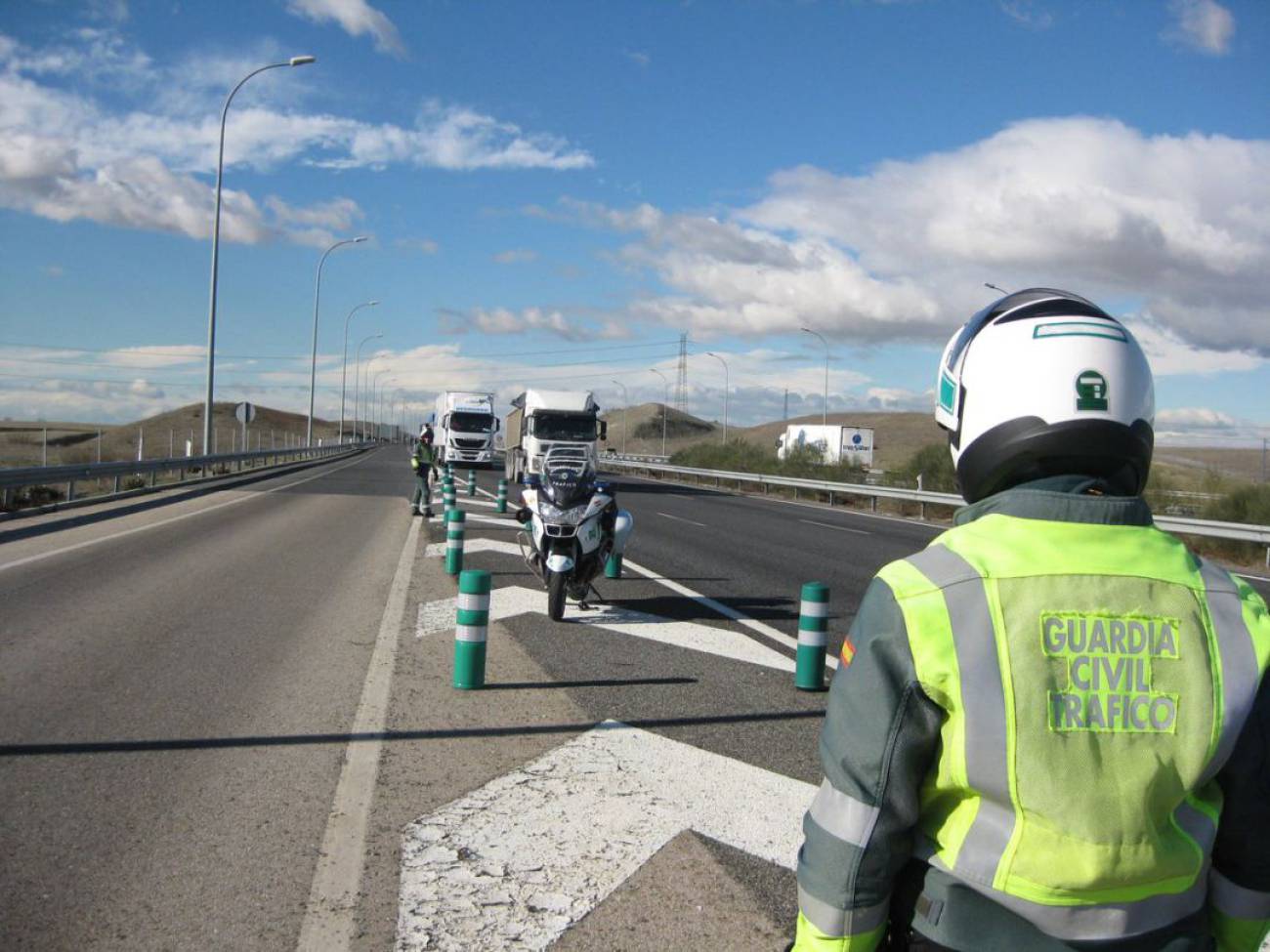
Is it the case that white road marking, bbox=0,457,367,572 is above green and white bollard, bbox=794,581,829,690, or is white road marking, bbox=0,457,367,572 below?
below

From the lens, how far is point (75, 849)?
449 cm

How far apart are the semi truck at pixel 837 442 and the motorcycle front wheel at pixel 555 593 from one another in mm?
45281

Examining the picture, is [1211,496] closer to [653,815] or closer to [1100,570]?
[653,815]

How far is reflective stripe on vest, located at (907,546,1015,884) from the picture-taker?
179 cm

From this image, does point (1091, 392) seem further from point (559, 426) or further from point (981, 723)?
point (559, 426)

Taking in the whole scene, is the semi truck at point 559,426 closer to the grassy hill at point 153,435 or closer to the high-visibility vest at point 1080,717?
the grassy hill at point 153,435

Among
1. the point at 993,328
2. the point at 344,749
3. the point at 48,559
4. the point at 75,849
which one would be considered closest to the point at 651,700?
the point at 344,749

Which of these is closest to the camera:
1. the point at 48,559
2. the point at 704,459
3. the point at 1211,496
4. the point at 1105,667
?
the point at 1105,667

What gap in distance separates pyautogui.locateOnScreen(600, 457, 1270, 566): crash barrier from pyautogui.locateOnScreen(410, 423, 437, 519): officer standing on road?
32.4 ft

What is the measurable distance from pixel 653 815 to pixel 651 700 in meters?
2.19

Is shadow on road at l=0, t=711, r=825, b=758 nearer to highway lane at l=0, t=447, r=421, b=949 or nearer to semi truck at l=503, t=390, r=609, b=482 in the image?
highway lane at l=0, t=447, r=421, b=949

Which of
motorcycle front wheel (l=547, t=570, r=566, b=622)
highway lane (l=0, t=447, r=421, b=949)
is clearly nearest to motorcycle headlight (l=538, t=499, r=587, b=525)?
motorcycle front wheel (l=547, t=570, r=566, b=622)

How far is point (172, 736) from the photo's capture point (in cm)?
612

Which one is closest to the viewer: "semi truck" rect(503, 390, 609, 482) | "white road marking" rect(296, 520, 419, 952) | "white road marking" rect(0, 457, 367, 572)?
"white road marking" rect(296, 520, 419, 952)
